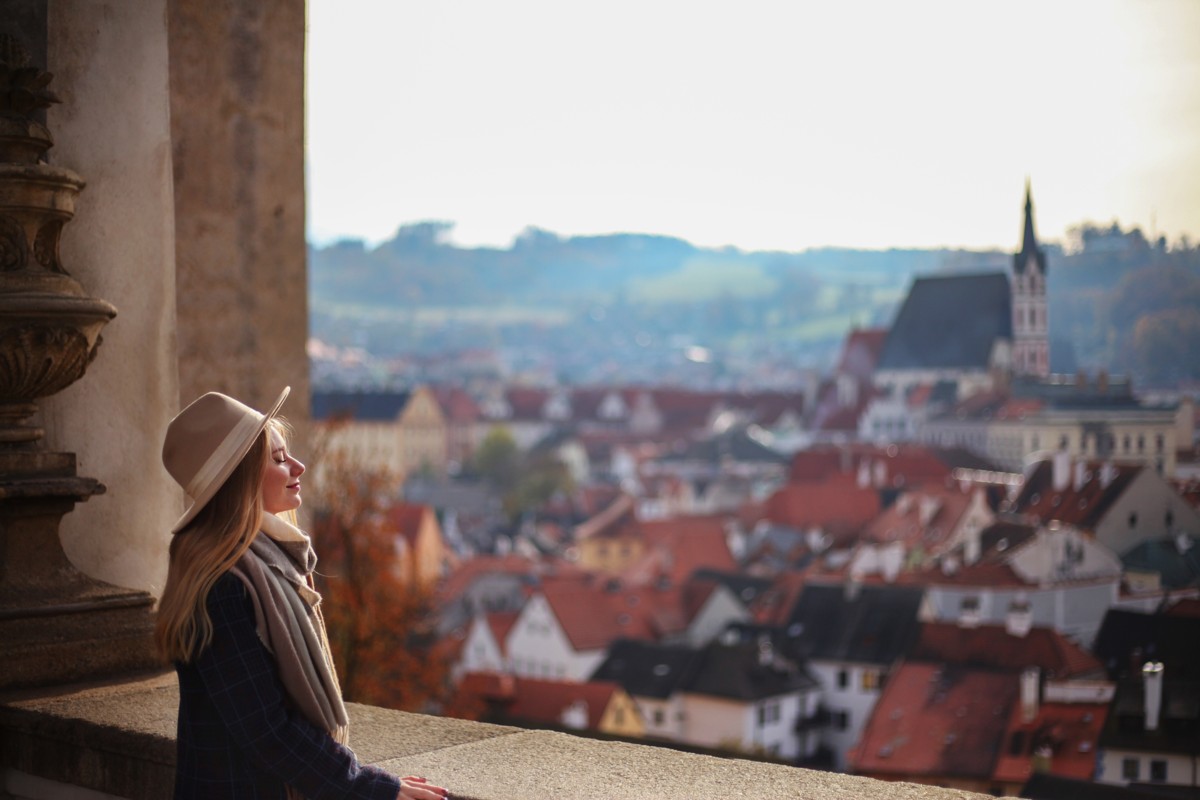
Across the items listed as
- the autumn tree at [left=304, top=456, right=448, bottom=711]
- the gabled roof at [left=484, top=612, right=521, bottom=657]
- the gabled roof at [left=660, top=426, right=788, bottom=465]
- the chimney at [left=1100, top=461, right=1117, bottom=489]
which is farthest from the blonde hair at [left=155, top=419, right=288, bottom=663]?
the gabled roof at [left=660, top=426, right=788, bottom=465]

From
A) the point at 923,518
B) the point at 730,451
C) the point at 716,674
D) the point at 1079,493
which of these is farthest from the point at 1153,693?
the point at 730,451

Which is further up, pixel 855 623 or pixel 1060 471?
pixel 1060 471

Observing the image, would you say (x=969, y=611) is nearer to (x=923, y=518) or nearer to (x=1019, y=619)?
(x=1019, y=619)

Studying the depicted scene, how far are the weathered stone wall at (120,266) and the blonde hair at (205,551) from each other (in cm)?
117

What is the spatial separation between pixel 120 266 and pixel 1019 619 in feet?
79.3

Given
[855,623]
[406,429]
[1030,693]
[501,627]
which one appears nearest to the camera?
[1030,693]

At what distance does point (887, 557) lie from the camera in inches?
1448

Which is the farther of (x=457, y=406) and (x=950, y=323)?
(x=457, y=406)

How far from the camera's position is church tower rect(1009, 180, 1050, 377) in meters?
37.3

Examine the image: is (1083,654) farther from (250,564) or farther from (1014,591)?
(250,564)

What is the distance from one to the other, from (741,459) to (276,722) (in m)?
73.5

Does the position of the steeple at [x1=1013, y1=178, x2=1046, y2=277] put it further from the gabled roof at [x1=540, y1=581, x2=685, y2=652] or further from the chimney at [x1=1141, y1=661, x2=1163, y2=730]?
the chimney at [x1=1141, y1=661, x2=1163, y2=730]

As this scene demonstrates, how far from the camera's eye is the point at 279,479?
1.45 metres

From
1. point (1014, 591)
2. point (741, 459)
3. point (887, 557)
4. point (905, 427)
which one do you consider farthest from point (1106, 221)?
point (741, 459)
